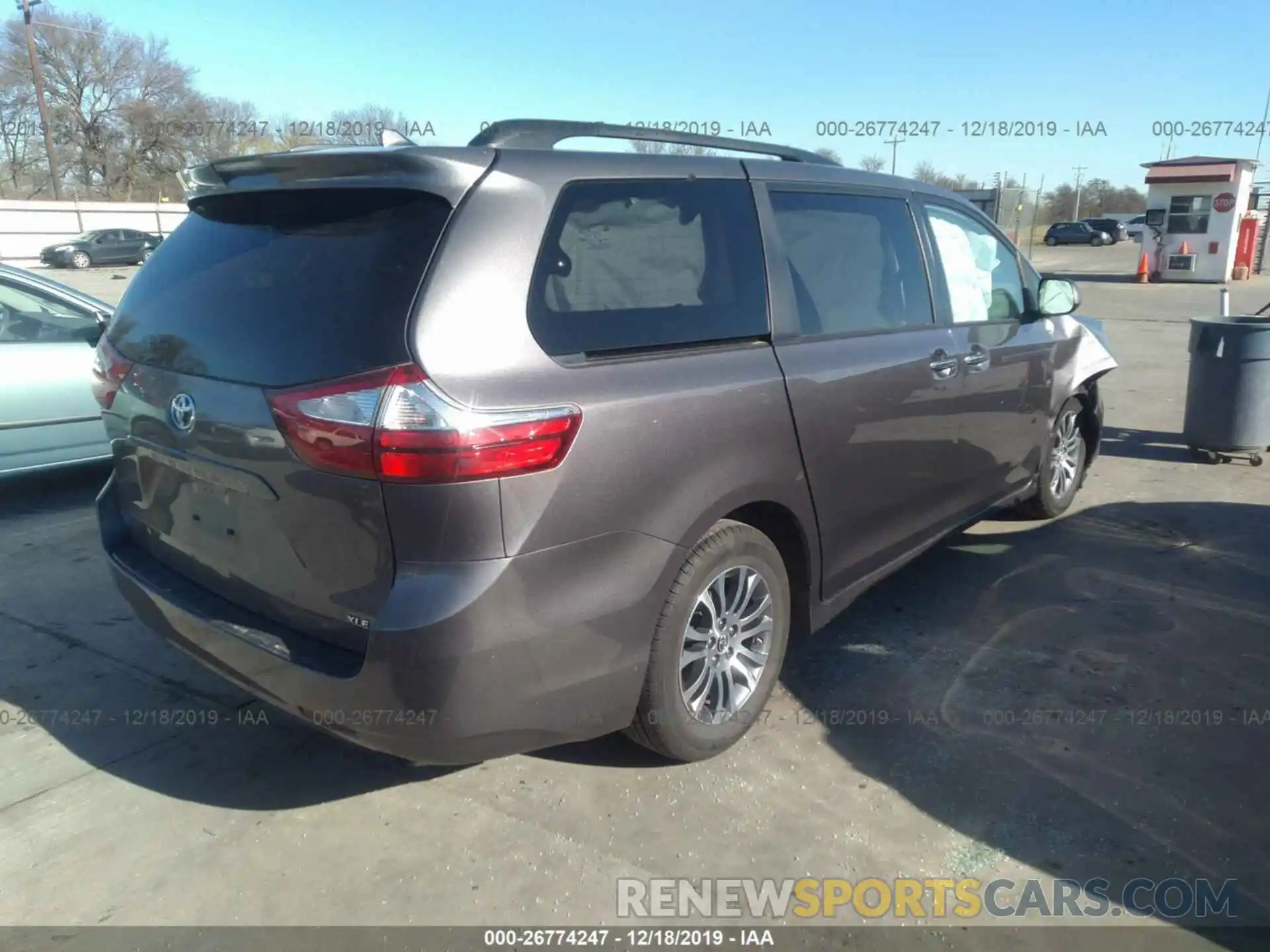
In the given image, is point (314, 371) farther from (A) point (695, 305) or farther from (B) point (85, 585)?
(B) point (85, 585)

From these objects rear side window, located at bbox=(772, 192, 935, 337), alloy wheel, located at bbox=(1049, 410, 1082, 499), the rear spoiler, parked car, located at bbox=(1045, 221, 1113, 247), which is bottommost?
parked car, located at bbox=(1045, 221, 1113, 247)

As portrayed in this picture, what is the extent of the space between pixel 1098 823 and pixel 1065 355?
3004 mm

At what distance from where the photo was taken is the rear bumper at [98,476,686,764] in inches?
91.4

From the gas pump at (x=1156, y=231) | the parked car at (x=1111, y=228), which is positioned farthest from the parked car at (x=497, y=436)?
the parked car at (x=1111, y=228)

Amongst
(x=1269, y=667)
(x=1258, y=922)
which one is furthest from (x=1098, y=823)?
(x=1269, y=667)

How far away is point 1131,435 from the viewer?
7.93 metres

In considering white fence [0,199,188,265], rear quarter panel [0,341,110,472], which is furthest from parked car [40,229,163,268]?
rear quarter panel [0,341,110,472]

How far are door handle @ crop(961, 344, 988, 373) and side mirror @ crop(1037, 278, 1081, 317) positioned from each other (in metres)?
0.90

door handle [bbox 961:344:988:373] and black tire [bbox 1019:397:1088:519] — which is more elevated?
door handle [bbox 961:344:988:373]

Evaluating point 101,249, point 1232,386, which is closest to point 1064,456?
point 1232,386

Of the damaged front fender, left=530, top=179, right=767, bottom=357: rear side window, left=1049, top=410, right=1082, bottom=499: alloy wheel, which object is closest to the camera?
left=530, top=179, right=767, bottom=357: rear side window

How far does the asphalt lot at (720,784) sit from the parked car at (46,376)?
1.39 m

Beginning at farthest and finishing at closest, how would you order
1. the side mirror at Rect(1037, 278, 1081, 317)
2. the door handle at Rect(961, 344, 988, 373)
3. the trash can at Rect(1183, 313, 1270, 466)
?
1. the trash can at Rect(1183, 313, 1270, 466)
2. the side mirror at Rect(1037, 278, 1081, 317)
3. the door handle at Rect(961, 344, 988, 373)

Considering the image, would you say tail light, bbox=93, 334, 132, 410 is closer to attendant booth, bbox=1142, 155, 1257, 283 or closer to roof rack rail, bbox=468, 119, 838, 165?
roof rack rail, bbox=468, 119, 838, 165
